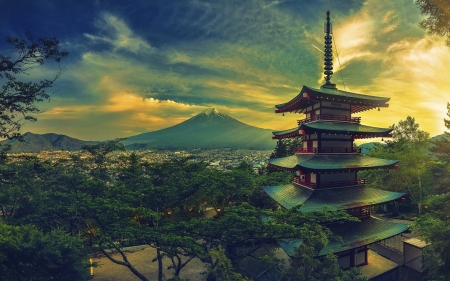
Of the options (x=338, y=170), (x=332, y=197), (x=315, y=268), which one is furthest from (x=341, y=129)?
(x=315, y=268)

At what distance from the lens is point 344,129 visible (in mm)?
15375

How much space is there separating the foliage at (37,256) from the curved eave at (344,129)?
594 inches

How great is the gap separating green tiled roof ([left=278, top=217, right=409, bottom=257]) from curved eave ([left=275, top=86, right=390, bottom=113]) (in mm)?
8277

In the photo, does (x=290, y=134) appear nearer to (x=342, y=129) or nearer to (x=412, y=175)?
(x=342, y=129)

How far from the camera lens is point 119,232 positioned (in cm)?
1141

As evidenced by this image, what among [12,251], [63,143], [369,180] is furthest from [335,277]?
[63,143]

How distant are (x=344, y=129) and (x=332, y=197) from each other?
15.3 feet

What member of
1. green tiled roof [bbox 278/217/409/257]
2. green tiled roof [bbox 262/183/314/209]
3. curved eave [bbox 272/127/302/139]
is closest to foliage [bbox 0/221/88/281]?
green tiled roof [bbox 278/217/409/257]

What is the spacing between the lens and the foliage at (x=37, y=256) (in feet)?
34.5

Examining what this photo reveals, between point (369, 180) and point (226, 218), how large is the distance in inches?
1091

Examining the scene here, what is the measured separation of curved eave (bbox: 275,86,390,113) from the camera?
50.4ft

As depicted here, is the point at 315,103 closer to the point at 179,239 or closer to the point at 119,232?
the point at 179,239

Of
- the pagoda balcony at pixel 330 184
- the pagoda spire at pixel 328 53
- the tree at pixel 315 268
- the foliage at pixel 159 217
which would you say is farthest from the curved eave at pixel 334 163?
the pagoda spire at pixel 328 53

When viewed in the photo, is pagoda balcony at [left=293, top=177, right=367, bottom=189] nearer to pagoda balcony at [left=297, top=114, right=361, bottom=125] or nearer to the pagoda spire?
pagoda balcony at [left=297, top=114, right=361, bottom=125]
